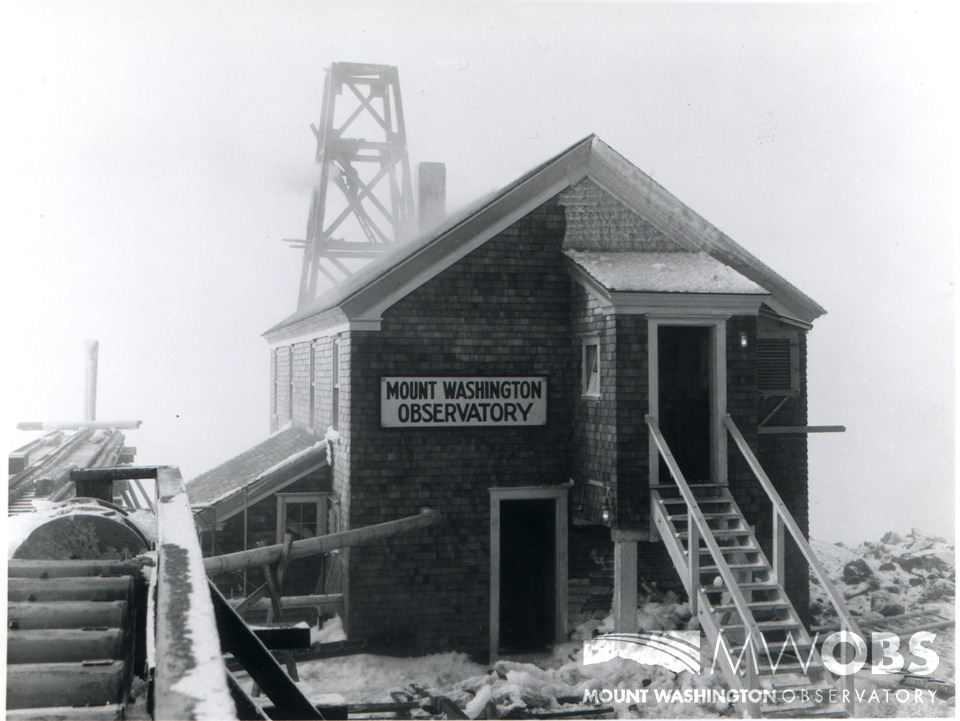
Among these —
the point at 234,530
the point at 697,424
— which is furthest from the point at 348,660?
the point at 697,424

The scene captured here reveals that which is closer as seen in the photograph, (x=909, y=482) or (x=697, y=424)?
(x=909, y=482)

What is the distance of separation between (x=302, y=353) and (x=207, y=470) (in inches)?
121

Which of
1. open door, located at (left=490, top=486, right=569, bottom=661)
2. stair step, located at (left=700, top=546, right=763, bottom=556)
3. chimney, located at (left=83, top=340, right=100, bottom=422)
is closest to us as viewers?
stair step, located at (left=700, top=546, right=763, bottom=556)

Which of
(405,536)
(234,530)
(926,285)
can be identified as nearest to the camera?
(926,285)

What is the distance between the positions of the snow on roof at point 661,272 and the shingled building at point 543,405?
3cm

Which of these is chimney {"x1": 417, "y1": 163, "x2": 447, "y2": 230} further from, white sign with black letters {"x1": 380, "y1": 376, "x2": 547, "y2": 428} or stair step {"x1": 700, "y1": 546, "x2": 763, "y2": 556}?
stair step {"x1": 700, "y1": 546, "x2": 763, "y2": 556}

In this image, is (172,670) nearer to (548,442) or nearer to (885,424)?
(548,442)

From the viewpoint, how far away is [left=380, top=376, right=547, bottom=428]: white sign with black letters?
11.0 metres

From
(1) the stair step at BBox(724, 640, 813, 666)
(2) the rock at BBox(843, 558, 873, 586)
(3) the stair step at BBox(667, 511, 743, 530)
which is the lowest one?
(2) the rock at BBox(843, 558, 873, 586)

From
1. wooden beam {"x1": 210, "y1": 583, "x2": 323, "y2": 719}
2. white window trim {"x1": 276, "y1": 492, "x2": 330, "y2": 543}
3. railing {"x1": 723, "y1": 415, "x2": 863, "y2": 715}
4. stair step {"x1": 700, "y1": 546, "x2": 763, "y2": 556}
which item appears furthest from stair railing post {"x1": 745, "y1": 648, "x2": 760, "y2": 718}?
white window trim {"x1": 276, "y1": 492, "x2": 330, "y2": 543}

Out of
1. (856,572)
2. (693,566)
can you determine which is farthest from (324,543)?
(856,572)

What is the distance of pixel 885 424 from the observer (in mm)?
10492

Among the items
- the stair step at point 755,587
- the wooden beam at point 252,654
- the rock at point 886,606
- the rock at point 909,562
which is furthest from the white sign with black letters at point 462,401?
the rock at point 909,562

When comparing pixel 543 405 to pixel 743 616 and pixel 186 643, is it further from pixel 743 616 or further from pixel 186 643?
pixel 186 643
